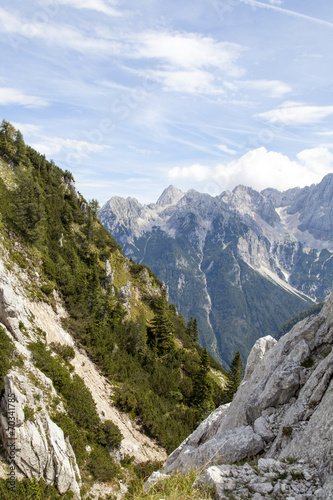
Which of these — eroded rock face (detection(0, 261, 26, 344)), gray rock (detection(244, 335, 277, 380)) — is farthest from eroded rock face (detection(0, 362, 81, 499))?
gray rock (detection(244, 335, 277, 380))

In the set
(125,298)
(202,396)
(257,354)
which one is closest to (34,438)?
(257,354)

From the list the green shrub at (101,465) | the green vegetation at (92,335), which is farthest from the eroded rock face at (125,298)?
the green shrub at (101,465)

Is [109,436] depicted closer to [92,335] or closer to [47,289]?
[92,335]

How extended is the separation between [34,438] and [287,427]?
16829 millimetres

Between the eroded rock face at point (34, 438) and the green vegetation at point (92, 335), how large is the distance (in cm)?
215

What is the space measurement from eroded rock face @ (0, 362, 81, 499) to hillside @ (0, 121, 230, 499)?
7 centimetres

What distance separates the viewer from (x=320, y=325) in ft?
55.2

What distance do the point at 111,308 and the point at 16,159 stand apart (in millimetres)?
41650

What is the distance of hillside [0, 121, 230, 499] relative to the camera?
1903 cm

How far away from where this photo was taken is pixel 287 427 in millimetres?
12523

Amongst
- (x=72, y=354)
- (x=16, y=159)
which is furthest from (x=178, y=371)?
(x=16, y=159)

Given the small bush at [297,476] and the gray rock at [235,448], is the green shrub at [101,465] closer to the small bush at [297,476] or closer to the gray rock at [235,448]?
the gray rock at [235,448]

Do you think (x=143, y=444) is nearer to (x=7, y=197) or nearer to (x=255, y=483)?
(x=255, y=483)

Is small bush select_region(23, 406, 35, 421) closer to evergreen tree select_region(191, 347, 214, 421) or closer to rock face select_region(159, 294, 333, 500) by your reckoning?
rock face select_region(159, 294, 333, 500)
